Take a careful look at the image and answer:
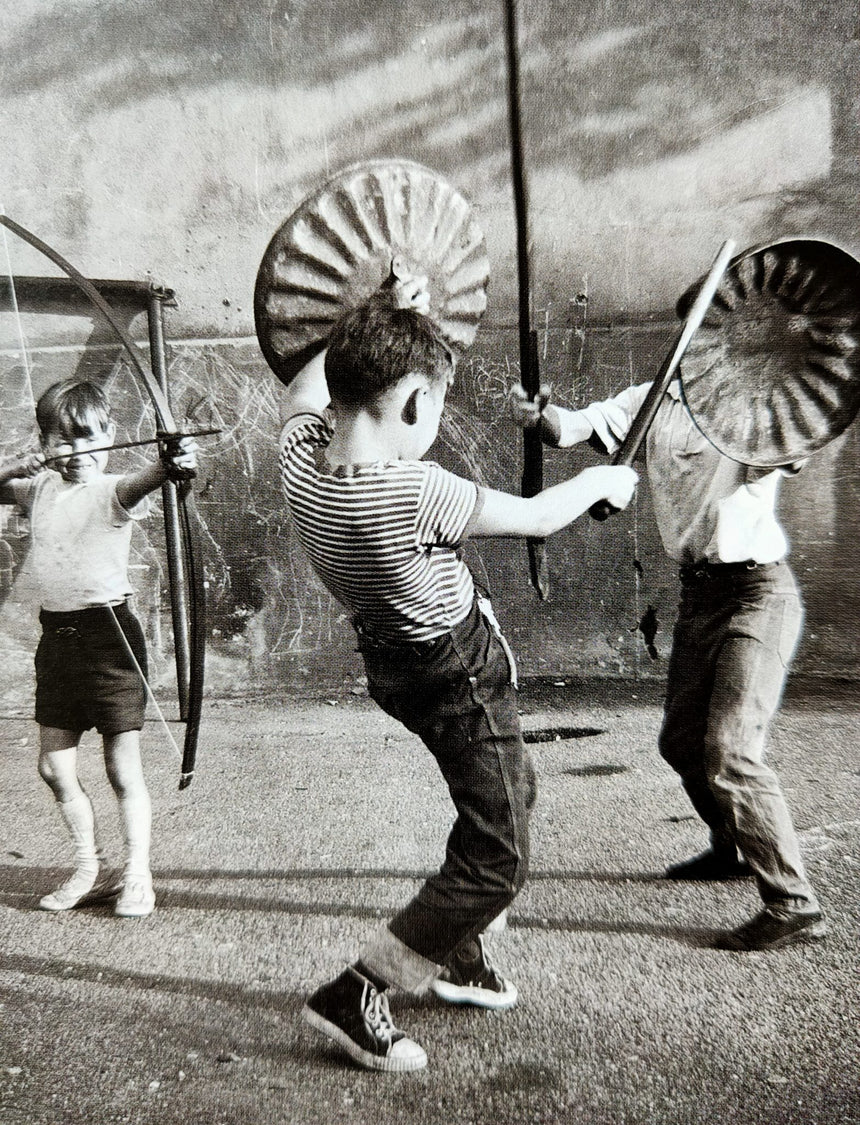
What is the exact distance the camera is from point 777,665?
189cm

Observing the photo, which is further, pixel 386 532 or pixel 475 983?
pixel 475 983

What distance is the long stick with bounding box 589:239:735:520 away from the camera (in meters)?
1.57

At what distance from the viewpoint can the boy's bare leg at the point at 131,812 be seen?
1.92 meters

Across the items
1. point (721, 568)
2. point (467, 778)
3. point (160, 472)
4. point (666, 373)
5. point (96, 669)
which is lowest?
point (467, 778)

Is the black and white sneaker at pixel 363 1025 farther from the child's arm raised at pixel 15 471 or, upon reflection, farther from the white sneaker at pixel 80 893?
the child's arm raised at pixel 15 471

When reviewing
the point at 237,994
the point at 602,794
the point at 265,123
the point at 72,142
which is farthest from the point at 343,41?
the point at 237,994

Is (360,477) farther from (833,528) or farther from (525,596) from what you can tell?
(833,528)

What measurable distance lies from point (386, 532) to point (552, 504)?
0.30 meters

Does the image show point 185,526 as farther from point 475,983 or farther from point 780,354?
point 780,354

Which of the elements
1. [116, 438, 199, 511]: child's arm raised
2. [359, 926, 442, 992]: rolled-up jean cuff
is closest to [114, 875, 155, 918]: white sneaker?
[359, 926, 442, 992]: rolled-up jean cuff

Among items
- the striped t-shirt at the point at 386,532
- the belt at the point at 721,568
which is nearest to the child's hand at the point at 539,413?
the striped t-shirt at the point at 386,532

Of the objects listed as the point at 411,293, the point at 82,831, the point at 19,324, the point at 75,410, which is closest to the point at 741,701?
the point at 411,293

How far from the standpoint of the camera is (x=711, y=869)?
6.37ft

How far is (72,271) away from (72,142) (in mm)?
313
